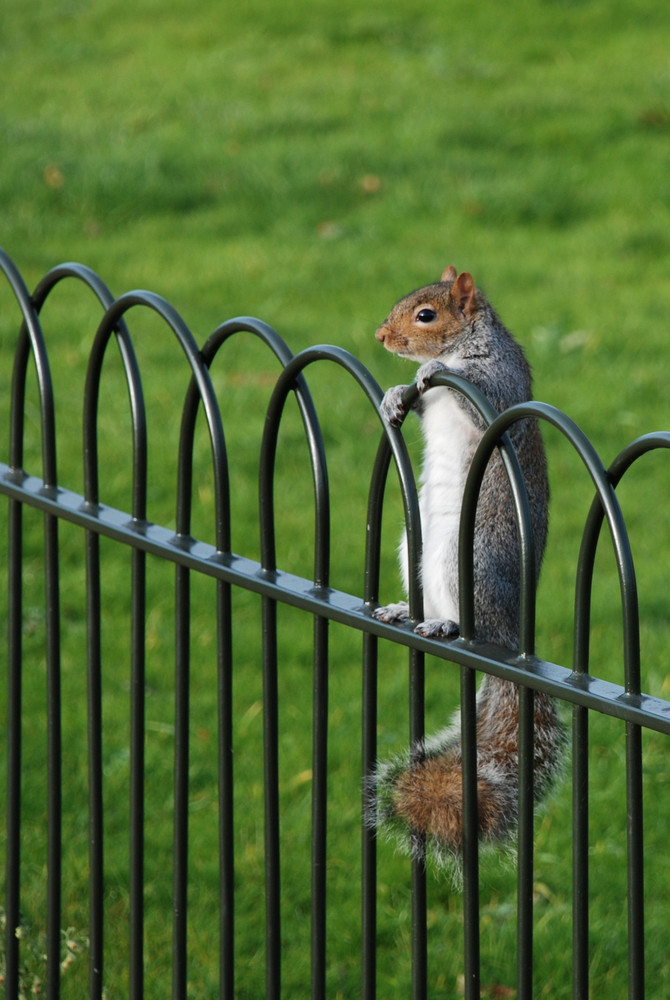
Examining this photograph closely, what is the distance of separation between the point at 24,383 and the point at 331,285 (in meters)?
3.74

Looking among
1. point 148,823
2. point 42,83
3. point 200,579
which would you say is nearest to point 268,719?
point 148,823

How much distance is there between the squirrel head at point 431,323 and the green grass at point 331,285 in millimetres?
1011

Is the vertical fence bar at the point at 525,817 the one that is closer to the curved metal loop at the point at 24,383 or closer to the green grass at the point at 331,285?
the curved metal loop at the point at 24,383

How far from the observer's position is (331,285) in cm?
573

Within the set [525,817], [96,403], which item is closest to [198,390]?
[96,403]

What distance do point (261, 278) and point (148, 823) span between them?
133 inches

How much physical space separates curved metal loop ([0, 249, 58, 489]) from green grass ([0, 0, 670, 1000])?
1.00 meters

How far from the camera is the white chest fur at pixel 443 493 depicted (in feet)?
6.86

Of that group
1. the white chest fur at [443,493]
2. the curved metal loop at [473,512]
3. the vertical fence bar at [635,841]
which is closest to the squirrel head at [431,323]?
the white chest fur at [443,493]

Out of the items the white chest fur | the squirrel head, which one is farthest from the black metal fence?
the squirrel head

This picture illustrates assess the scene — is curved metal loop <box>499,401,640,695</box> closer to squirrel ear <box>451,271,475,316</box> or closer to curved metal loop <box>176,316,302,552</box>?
curved metal loop <box>176,316,302,552</box>

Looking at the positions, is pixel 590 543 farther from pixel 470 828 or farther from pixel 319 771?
pixel 319 771

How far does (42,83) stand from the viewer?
336 inches

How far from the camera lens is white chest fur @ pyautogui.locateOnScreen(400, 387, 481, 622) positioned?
209cm
